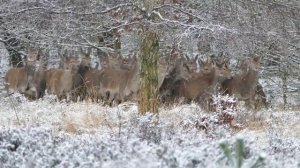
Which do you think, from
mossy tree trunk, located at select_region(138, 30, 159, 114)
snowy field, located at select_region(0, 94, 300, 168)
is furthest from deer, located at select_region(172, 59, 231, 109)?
mossy tree trunk, located at select_region(138, 30, 159, 114)

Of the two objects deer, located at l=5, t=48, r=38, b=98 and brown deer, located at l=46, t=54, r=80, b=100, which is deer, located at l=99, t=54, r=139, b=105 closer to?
brown deer, located at l=46, t=54, r=80, b=100

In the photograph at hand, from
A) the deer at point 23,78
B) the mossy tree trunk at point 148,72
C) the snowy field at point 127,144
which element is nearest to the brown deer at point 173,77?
the snowy field at point 127,144

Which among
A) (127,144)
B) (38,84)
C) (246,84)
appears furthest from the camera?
(38,84)

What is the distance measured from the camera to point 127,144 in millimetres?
4762

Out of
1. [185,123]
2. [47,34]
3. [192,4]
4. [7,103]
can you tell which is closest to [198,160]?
[185,123]

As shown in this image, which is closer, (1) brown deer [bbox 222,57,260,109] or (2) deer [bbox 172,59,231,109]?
(2) deer [bbox 172,59,231,109]

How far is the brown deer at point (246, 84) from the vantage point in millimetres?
15578

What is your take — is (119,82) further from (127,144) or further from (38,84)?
(127,144)

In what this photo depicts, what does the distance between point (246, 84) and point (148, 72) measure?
5726mm

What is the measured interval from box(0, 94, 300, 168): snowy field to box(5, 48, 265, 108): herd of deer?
3448 mm

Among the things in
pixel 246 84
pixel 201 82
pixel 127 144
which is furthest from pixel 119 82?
pixel 127 144

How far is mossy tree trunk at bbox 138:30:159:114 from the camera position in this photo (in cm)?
1048

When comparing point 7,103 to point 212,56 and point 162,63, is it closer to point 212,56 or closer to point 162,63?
point 162,63

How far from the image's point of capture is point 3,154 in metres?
4.96
